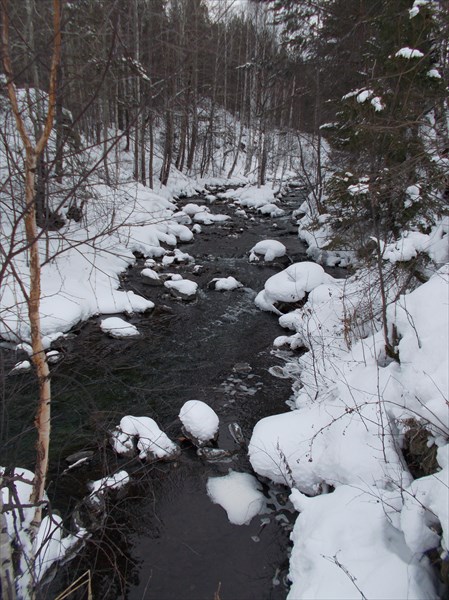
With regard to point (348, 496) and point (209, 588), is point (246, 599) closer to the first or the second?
point (209, 588)

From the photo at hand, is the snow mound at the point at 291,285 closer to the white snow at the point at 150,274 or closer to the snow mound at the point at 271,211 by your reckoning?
the white snow at the point at 150,274

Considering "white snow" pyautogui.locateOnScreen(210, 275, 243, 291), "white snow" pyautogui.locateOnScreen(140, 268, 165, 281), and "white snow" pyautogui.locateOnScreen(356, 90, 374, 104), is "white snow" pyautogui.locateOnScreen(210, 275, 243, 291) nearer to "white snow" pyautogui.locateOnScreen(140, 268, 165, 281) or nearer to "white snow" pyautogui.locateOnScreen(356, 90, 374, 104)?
"white snow" pyautogui.locateOnScreen(140, 268, 165, 281)

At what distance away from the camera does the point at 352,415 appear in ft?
13.4

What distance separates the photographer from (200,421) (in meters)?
4.89

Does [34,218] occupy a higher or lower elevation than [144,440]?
higher

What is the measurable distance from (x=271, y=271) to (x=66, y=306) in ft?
Result: 18.5

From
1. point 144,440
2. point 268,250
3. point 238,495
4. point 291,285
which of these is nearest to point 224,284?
point 291,285

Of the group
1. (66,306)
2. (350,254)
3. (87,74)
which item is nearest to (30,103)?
(87,74)

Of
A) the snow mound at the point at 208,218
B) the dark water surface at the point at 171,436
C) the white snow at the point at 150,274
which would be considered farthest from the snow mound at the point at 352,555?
the snow mound at the point at 208,218

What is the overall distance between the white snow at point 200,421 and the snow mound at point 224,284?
4761 mm

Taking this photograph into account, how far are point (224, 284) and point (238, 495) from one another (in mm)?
5903

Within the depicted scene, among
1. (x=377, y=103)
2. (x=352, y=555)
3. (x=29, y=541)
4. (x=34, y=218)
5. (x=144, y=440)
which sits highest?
(x=377, y=103)

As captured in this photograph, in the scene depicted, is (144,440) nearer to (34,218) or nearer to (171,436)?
(171,436)

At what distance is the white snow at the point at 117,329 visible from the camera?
705 cm
